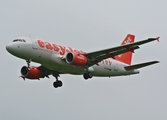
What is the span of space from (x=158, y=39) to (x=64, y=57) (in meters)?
10.7

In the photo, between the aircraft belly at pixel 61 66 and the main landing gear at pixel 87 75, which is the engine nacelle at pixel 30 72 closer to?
the aircraft belly at pixel 61 66

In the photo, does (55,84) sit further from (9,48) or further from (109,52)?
(9,48)

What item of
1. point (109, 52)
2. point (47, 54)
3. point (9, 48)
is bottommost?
point (9, 48)

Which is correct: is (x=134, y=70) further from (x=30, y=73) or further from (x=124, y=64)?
(x=30, y=73)

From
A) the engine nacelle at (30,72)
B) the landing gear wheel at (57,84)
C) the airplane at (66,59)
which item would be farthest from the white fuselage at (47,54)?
the landing gear wheel at (57,84)

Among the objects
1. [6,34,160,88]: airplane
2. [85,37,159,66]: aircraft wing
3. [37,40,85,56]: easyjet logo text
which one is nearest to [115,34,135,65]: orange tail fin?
[6,34,160,88]: airplane

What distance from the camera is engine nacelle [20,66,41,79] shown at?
190 feet

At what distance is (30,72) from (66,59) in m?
6.41

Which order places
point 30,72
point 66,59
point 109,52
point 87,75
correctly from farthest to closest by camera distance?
point 30,72 < point 87,75 < point 109,52 < point 66,59

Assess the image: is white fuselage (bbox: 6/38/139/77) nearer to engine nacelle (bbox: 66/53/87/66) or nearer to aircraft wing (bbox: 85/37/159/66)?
engine nacelle (bbox: 66/53/87/66)

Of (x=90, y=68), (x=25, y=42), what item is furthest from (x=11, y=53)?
Answer: (x=90, y=68)

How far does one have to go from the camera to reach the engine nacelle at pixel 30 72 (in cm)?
5806

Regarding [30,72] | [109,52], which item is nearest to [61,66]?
[109,52]

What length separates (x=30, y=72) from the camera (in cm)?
5866
